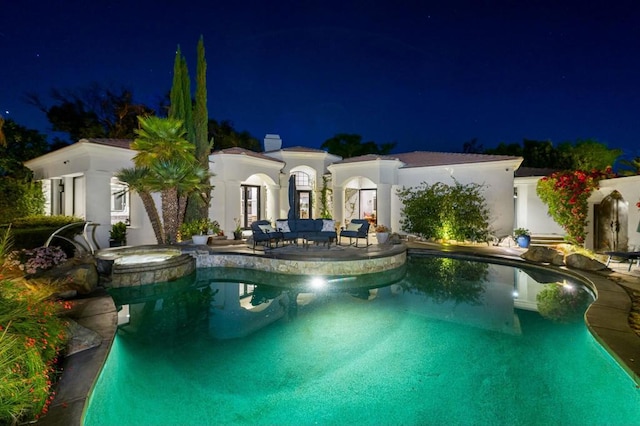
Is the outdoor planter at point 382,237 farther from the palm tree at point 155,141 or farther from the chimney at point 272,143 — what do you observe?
the chimney at point 272,143

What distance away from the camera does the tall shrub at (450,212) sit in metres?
15.0

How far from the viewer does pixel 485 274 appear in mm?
9766

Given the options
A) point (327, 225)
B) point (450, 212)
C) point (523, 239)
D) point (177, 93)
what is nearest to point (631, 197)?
point (523, 239)

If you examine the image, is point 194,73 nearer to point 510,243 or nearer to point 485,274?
point 485,274

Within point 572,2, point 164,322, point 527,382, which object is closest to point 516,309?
point 527,382

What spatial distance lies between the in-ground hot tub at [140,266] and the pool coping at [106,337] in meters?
0.99

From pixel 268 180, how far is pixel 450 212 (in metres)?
9.10

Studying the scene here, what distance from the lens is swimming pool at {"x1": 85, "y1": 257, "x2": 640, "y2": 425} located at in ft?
11.5

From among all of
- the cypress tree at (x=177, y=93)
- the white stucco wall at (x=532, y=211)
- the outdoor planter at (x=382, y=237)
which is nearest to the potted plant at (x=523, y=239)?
the white stucco wall at (x=532, y=211)

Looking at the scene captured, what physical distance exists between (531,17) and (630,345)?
876 inches

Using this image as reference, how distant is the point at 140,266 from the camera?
27.5 feet

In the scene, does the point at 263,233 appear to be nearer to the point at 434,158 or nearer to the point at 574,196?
the point at 434,158

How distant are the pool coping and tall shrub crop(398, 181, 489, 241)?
662 cm

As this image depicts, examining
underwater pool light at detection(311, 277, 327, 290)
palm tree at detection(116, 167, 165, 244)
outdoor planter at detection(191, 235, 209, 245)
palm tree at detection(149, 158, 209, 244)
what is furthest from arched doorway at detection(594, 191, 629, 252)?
palm tree at detection(116, 167, 165, 244)
